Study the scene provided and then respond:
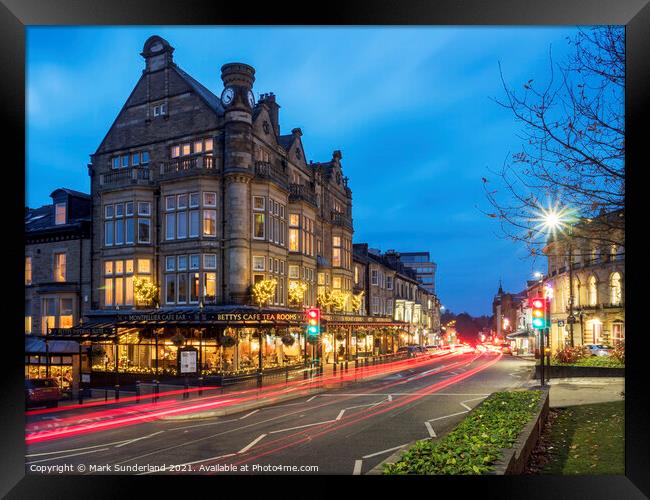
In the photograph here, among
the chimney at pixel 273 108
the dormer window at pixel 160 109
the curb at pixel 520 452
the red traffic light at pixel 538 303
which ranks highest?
the chimney at pixel 273 108

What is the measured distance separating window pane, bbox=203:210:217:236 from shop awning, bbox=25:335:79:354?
9336 mm

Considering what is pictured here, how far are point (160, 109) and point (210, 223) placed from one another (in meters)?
8.45

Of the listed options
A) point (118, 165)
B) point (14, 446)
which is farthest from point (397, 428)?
point (118, 165)

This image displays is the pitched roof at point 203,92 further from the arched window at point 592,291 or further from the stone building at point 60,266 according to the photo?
the arched window at point 592,291

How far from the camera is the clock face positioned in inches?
1283

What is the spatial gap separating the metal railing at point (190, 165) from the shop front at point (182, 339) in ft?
26.9

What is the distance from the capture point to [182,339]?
27156 mm

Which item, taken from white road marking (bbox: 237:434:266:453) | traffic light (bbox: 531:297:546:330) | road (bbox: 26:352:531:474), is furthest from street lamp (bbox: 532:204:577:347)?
traffic light (bbox: 531:297:546:330)

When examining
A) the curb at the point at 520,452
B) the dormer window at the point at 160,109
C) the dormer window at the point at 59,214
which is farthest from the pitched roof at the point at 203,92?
the curb at the point at 520,452

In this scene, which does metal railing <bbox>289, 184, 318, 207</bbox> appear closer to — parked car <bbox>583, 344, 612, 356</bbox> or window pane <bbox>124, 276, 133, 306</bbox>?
window pane <bbox>124, 276, 133, 306</bbox>

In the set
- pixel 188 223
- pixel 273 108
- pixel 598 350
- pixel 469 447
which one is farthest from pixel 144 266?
pixel 598 350

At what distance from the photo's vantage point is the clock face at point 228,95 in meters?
32.6

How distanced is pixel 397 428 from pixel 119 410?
10489 mm

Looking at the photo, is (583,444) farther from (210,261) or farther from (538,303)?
(210,261)
